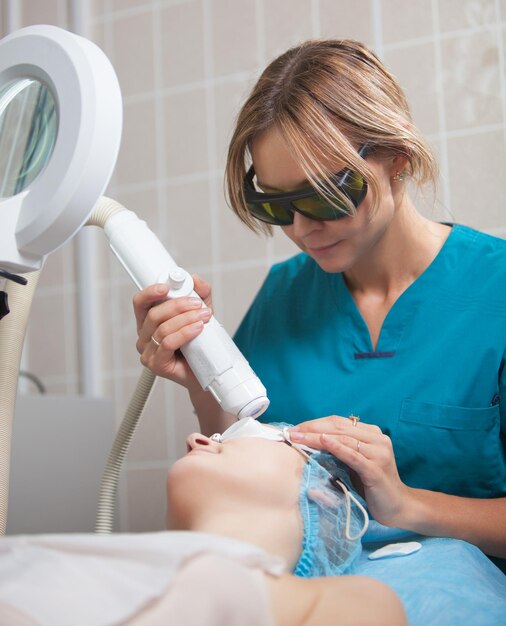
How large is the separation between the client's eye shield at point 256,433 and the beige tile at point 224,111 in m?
1.39

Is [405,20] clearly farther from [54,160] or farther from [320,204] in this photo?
[54,160]

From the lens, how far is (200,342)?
59.3 inches

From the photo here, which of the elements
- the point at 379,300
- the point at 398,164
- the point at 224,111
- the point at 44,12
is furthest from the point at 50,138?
the point at 44,12

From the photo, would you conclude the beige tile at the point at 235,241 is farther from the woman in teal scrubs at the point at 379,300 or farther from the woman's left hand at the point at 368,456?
the woman's left hand at the point at 368,456

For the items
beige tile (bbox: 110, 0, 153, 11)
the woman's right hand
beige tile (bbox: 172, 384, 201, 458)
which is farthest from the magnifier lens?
beige tile (bbox: 110, 0, 153, 11)

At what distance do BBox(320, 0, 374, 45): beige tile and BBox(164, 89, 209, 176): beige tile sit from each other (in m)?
0.45

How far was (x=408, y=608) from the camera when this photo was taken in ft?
3.66

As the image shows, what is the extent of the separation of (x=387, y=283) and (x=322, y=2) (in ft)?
3.82

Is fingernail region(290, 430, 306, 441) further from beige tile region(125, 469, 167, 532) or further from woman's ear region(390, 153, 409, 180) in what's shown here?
beige tile region(125, 469, 167, 532)

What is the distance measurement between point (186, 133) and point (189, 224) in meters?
0.30

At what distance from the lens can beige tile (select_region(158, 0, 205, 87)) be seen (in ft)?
8.72

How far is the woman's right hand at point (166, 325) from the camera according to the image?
4.95ft

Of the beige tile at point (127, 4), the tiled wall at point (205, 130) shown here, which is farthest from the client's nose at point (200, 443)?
the beige tile at point (127, 4)

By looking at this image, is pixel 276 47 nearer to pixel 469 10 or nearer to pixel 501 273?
pixel 469 10
